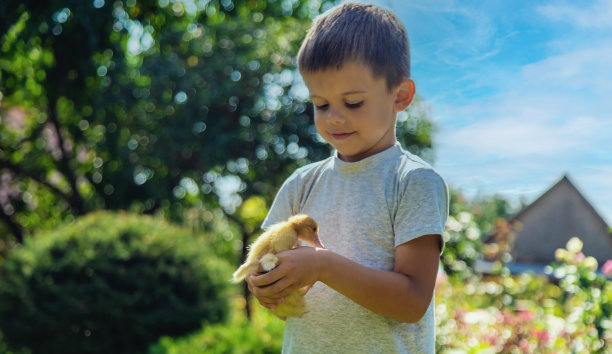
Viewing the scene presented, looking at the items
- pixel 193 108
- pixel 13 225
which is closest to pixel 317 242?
pixel 193 108

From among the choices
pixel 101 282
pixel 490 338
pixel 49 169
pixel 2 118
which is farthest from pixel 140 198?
pixel 490 338

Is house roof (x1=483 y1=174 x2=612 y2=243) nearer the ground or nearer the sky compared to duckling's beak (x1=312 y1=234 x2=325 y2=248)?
nearer the ground

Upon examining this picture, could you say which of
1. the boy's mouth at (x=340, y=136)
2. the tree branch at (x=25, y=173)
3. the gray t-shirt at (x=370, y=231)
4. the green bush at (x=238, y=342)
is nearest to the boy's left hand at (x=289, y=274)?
the gray t-shirt at (x=370, y=231)

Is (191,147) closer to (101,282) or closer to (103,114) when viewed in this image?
(103,114)

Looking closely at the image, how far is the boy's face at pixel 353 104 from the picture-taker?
1396 mm

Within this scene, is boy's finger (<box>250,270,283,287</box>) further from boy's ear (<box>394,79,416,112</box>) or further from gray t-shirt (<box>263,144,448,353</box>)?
boy's ear (<box>394,79,416,112</box>)

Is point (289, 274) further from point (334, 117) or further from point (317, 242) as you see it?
point (334, 117)

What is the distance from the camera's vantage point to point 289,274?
4.17 ft

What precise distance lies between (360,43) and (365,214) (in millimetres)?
412

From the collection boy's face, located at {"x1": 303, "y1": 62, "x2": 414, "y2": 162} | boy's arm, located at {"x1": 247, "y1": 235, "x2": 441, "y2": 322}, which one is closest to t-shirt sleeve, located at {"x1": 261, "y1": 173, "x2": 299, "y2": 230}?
boy's face, located at {"x1": 303, "y1": 62, "x2": 414, "y2": 162}

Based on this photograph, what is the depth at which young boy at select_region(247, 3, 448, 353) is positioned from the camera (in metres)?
1.32

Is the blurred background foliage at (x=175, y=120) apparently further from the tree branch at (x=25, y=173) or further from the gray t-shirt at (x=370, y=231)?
the gray t-shirt at (x=370, y=231)

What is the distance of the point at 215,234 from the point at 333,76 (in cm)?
1001

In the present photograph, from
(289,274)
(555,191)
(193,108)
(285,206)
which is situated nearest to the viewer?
(289,274)
